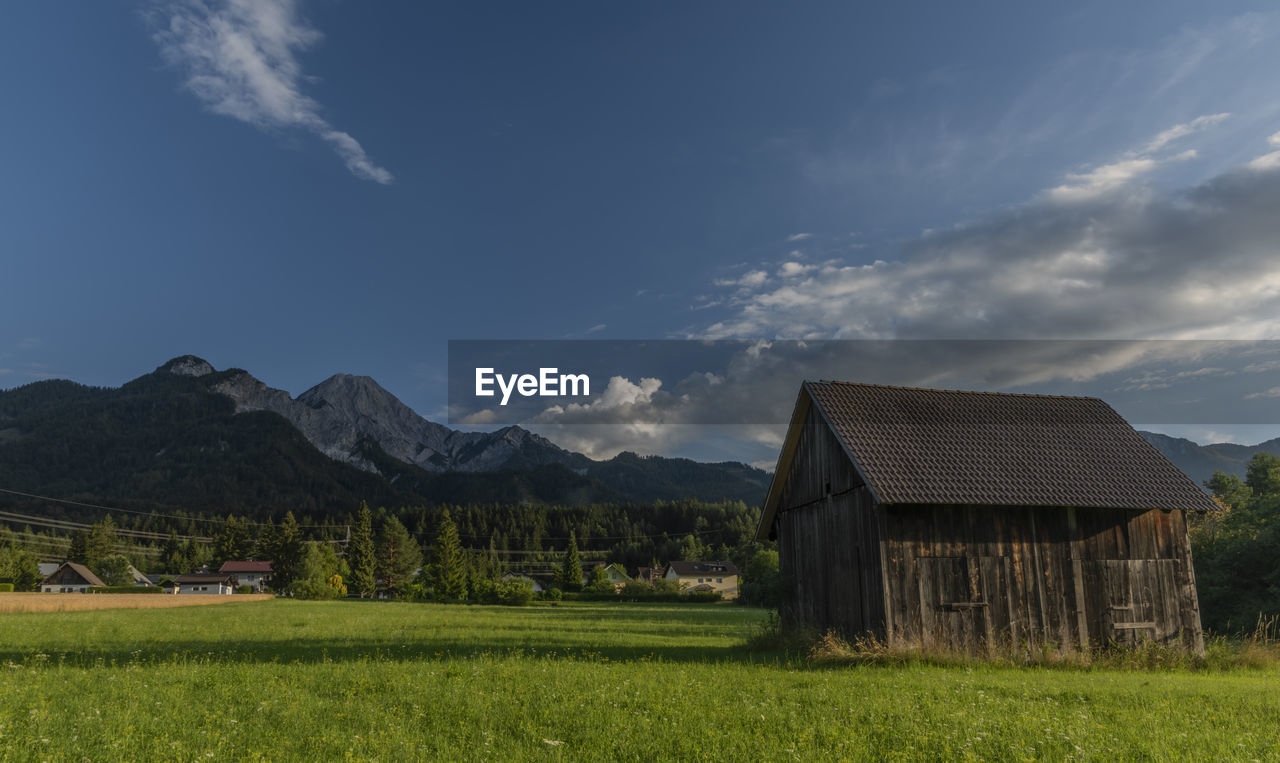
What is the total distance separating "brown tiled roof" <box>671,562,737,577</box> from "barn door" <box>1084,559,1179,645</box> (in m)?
121

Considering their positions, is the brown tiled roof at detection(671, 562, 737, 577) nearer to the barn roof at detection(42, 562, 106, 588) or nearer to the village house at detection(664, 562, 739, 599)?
the village house at detection(664, 562, 739, 599)

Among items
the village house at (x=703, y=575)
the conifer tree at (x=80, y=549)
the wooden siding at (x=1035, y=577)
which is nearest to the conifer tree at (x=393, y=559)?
the village house at (x=703, y=575)

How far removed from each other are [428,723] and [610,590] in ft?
311

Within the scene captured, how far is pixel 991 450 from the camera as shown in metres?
24.4

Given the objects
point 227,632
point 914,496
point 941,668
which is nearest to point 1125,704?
point 941,668

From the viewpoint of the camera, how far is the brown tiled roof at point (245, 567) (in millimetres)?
129375

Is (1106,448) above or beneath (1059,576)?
above

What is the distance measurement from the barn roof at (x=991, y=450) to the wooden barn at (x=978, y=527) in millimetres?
59

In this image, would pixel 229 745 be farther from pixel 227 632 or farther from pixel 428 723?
pixel 227 632

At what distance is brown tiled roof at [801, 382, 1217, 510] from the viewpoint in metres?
22.2

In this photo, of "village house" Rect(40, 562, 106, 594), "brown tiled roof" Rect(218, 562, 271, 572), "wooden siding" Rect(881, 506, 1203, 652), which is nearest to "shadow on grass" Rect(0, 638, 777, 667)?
"wooden siding" Rect(881, 506, 1203, 652)

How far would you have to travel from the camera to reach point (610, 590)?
335 ft

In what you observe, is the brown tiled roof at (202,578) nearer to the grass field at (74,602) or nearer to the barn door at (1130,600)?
the grass field at (74,602)

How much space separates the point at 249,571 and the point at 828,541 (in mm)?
134465
